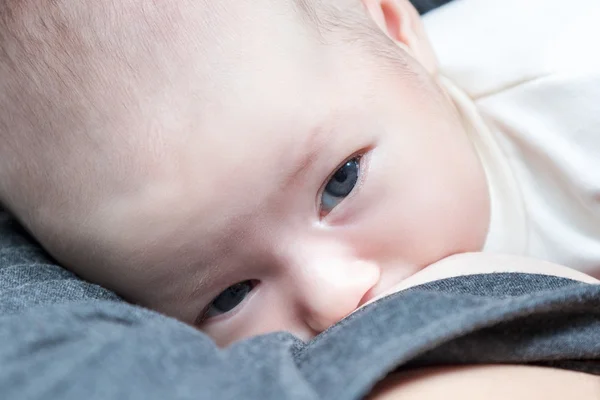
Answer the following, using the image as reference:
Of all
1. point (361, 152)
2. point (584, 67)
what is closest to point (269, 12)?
point (361, 152)

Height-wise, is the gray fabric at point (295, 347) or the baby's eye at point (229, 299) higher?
the gray fabric at point (295, 347)

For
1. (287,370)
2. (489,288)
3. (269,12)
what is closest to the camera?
(287,370)

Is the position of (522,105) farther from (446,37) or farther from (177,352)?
(177,352)

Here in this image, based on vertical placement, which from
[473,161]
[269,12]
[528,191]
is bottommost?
[528,191]

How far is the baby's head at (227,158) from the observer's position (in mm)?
759

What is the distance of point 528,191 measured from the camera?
1.00 metres

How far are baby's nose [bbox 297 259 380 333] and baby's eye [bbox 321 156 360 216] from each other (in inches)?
2.7

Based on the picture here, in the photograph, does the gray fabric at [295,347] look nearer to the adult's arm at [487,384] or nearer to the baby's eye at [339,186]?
the adult's arm at [487,384]

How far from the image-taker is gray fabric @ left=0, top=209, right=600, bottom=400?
47 cm

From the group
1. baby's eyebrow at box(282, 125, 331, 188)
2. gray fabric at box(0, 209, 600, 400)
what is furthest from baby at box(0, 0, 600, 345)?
gray fabric at box(0, 209, 600, 400)

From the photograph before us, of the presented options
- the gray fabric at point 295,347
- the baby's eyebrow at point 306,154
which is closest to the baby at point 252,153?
the baby's eyebrow at point 306,154

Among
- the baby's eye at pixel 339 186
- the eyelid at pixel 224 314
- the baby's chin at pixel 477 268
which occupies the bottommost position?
the baby's chin at pixel 477 268

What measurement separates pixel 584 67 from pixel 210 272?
0.54 metres

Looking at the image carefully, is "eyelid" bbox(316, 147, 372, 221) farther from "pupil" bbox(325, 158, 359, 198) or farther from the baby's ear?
the baby's ear
